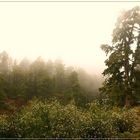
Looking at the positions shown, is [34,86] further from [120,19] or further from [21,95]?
[120,19]

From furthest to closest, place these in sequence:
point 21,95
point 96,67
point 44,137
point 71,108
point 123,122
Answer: point 96,67 < point 21,95 < point 123,122 < point 71,108 < point 44,137

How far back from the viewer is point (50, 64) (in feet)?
440

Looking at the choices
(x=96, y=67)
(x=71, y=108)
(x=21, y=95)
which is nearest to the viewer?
(x=71, y=108)

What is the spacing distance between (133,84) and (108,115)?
50.5ft

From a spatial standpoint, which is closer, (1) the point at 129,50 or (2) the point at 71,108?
(2) the point at 71,108

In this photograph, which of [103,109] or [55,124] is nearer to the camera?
[55,124]

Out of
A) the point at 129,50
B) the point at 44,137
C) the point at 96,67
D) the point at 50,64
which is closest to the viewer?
the point at 44,137

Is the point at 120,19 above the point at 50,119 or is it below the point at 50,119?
above

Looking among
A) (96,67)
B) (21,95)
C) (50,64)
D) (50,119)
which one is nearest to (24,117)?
(50,119)

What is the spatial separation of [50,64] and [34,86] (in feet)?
139

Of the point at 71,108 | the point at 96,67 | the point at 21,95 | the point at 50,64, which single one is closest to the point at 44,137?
the point at 71,108

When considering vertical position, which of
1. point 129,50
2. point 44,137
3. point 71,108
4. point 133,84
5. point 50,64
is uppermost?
point 50,64

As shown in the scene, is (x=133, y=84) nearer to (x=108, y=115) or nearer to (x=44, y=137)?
(x=108, y=115)

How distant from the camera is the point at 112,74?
3844 centimetres
